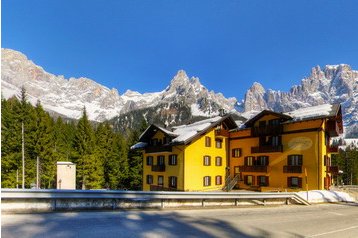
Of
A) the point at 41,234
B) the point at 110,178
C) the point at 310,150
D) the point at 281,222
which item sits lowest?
the point at 110,178

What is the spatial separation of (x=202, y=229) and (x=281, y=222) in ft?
15.1

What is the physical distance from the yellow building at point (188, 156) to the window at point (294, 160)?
11.0 meters

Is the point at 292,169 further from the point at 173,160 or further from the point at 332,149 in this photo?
the point at 173,160

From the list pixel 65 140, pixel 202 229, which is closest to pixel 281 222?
pixel 202 229

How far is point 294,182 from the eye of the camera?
36281 mm

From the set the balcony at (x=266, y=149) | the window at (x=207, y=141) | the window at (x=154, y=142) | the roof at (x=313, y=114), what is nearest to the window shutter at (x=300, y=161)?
the balcony at (x=266, y=149)

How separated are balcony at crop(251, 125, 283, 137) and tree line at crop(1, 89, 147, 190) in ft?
76.9

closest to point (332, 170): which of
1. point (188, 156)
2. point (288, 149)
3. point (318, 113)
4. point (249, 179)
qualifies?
point (288, 149)

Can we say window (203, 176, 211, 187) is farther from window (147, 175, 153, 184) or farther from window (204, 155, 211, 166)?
window (147, 175, 153, 184)

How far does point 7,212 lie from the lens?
11.4 m

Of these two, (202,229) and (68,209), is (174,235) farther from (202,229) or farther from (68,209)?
(68,209)

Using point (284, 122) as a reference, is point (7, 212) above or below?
below

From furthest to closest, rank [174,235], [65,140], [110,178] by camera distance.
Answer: [65,140] < [110,178] < [174,235]

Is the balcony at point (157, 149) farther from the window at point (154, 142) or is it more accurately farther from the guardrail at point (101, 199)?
the guardrail at point (101, 199)
